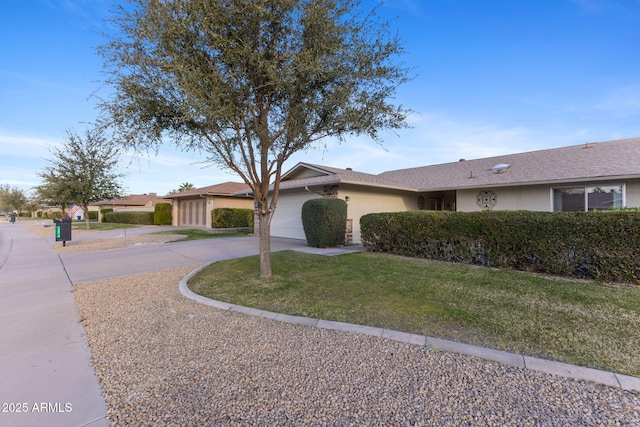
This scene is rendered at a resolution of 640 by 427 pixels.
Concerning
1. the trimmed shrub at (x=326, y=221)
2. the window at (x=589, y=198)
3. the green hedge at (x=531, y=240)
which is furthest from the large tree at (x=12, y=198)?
the window at (x=589, y=198)

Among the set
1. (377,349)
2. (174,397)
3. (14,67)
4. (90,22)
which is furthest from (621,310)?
(14,67)

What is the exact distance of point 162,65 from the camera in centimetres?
502

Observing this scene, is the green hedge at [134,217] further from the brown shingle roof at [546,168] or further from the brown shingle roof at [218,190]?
the brown shingle roof at [546,168]

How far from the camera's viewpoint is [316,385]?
2.61 metres

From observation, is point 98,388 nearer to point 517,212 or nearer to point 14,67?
point 517,212

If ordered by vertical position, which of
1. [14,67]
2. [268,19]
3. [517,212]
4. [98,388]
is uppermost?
[14,67]

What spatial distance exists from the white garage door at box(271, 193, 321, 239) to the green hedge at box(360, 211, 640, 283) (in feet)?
18.3

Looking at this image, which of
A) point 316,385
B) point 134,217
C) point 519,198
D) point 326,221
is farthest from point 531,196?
point 134,217

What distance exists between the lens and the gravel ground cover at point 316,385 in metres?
2.21

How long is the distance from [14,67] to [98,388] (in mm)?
10593

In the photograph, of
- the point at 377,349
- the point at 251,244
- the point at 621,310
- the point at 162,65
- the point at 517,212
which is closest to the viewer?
the point at 377,349

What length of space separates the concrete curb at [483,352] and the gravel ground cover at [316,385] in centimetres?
11

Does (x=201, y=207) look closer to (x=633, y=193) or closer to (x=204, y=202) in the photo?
(x=204, y=202)

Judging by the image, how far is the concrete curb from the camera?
263cm
